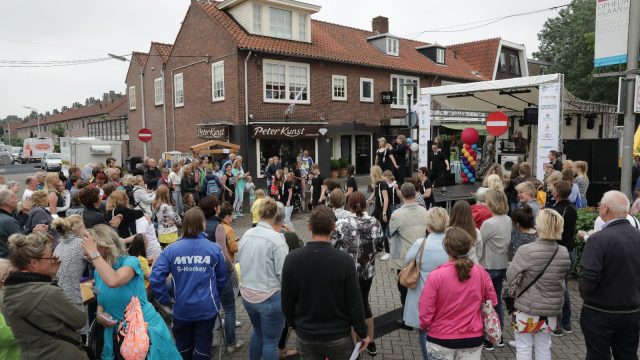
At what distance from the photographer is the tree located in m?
34.4

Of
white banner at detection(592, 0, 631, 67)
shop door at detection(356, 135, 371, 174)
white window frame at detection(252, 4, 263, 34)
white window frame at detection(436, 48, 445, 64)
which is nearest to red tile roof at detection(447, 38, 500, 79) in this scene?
white window frame at detection(436, 48, 445, 64)

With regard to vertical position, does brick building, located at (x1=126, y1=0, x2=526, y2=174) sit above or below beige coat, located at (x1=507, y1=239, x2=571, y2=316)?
above

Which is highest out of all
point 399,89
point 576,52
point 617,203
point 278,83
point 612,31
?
point 576,52

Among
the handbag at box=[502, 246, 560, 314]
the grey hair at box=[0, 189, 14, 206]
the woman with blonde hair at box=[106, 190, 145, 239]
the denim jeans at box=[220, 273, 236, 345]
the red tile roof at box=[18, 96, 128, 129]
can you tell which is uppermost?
the red tile roof at box=[18, 96, 128, 129]

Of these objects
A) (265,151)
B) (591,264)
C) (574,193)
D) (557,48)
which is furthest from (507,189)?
(557,48)

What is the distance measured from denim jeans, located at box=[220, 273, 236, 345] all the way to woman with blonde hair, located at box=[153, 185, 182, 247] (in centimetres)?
227

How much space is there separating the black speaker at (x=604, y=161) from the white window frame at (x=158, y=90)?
21.7 m

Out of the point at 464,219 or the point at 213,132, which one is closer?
the point at 464,219

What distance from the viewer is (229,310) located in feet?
16.2

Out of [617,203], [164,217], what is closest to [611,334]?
[617,203]

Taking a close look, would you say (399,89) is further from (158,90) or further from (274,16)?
(158,90)

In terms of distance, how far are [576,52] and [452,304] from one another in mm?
41223

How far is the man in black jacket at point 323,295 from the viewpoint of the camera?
3.08 m

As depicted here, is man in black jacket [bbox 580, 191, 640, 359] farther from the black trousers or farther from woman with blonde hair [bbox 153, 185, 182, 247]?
woman with blonde hair [bbox 153, 185, 182, 247]
